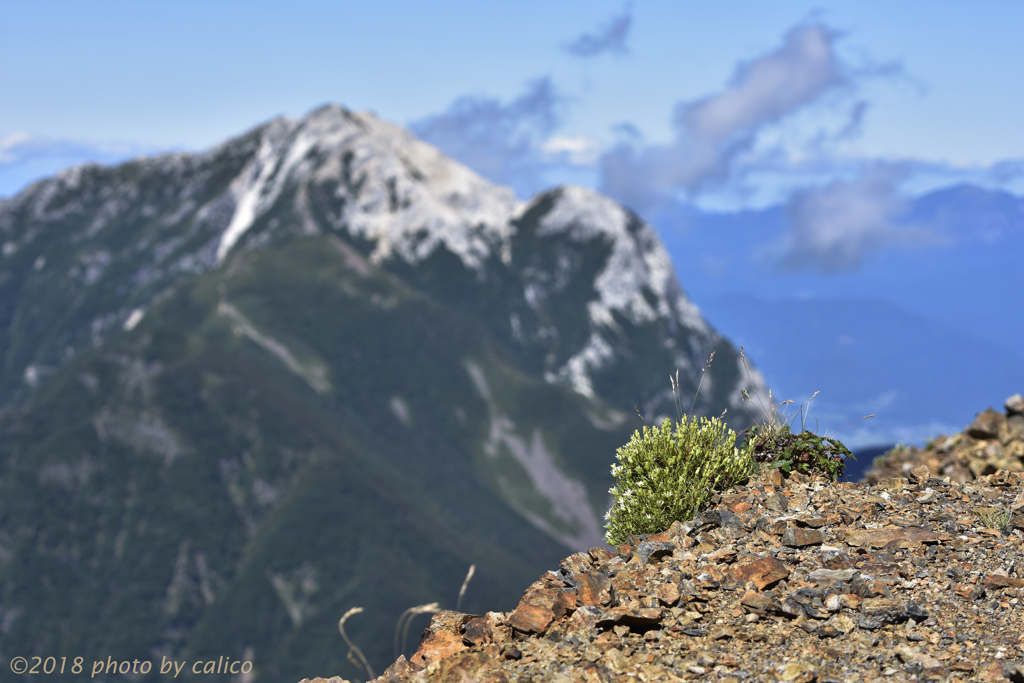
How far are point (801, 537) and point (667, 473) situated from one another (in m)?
2.65

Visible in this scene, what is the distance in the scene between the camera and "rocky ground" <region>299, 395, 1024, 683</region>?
12758 mm

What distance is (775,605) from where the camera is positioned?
13758 millimetres

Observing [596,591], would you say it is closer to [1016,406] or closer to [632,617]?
[632,617]

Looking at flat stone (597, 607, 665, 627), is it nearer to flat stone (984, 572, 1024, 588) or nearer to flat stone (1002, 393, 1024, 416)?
flat stone (984, 572, 1024, 588)

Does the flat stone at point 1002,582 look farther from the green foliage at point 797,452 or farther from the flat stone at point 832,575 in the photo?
the green foliage at point 797,452

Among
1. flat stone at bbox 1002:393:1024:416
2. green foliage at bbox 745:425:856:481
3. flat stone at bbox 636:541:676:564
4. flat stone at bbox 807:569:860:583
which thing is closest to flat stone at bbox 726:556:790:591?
flat stone at bbox 807:569:860:583

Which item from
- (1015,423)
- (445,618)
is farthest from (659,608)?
(1015,423)

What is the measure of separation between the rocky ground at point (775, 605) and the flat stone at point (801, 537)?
28 millimetres

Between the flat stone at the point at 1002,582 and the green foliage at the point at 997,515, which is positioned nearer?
the flat stone at the point at 1002,582

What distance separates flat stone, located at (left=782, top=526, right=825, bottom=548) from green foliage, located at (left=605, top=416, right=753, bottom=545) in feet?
5.62

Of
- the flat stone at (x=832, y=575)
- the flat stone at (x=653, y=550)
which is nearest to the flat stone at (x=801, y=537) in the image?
the flat stone at (x=832, y=575)

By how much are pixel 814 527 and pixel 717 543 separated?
78.4 inches

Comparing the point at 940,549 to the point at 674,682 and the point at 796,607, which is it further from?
the point at 674,682

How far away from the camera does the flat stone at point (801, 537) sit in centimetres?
1519
